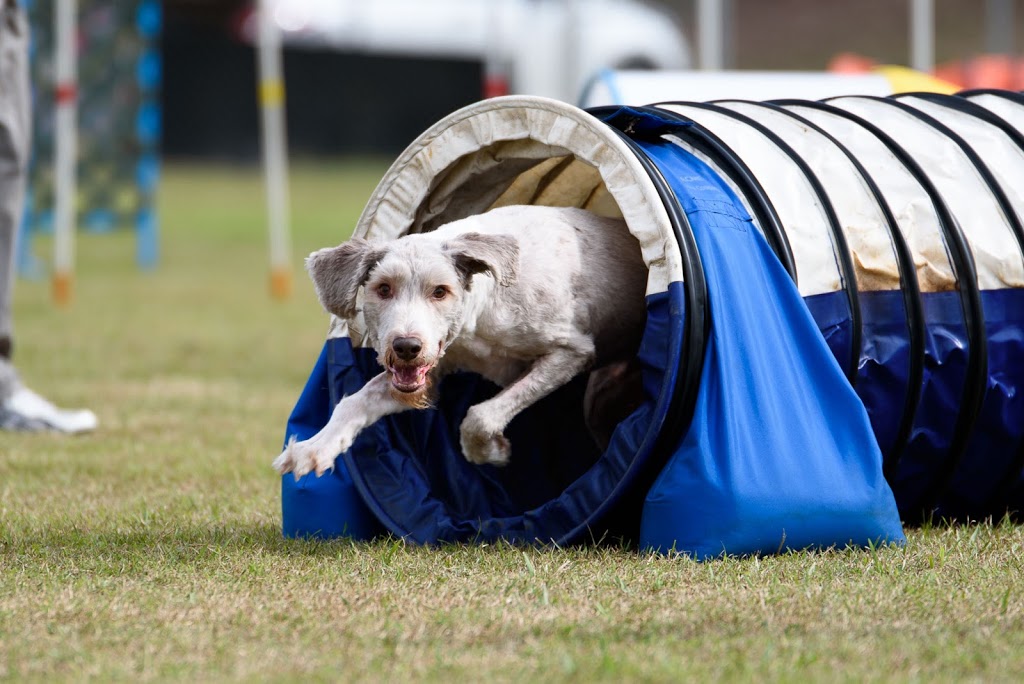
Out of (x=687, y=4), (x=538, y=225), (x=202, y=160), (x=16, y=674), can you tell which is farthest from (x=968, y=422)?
(x=202, y=160)

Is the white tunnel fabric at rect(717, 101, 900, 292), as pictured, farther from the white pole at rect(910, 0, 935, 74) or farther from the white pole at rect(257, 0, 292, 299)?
the white pole at rect(257, 0, 292, 299)

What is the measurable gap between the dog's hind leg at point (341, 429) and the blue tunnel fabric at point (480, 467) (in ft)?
0.78

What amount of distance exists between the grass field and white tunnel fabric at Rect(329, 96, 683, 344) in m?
0.91

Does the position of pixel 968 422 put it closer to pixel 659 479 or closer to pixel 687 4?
pixel 659 479

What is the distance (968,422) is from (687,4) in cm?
2356

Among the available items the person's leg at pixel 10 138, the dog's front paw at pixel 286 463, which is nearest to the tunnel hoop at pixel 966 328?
the dog's front paw at pixel 286 463

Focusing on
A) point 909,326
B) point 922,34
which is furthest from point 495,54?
point 909,326

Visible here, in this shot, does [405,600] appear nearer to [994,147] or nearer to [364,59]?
[994,147]

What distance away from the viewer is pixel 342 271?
14.9ft

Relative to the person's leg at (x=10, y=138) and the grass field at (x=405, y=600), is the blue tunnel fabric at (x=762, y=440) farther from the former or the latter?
the person's leg at (x=10, y=138)

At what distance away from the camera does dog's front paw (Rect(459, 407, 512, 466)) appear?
4.61m

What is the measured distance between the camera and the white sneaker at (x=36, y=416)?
276 inches

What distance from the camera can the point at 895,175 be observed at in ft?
16.1

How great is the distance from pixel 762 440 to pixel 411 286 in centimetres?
114
